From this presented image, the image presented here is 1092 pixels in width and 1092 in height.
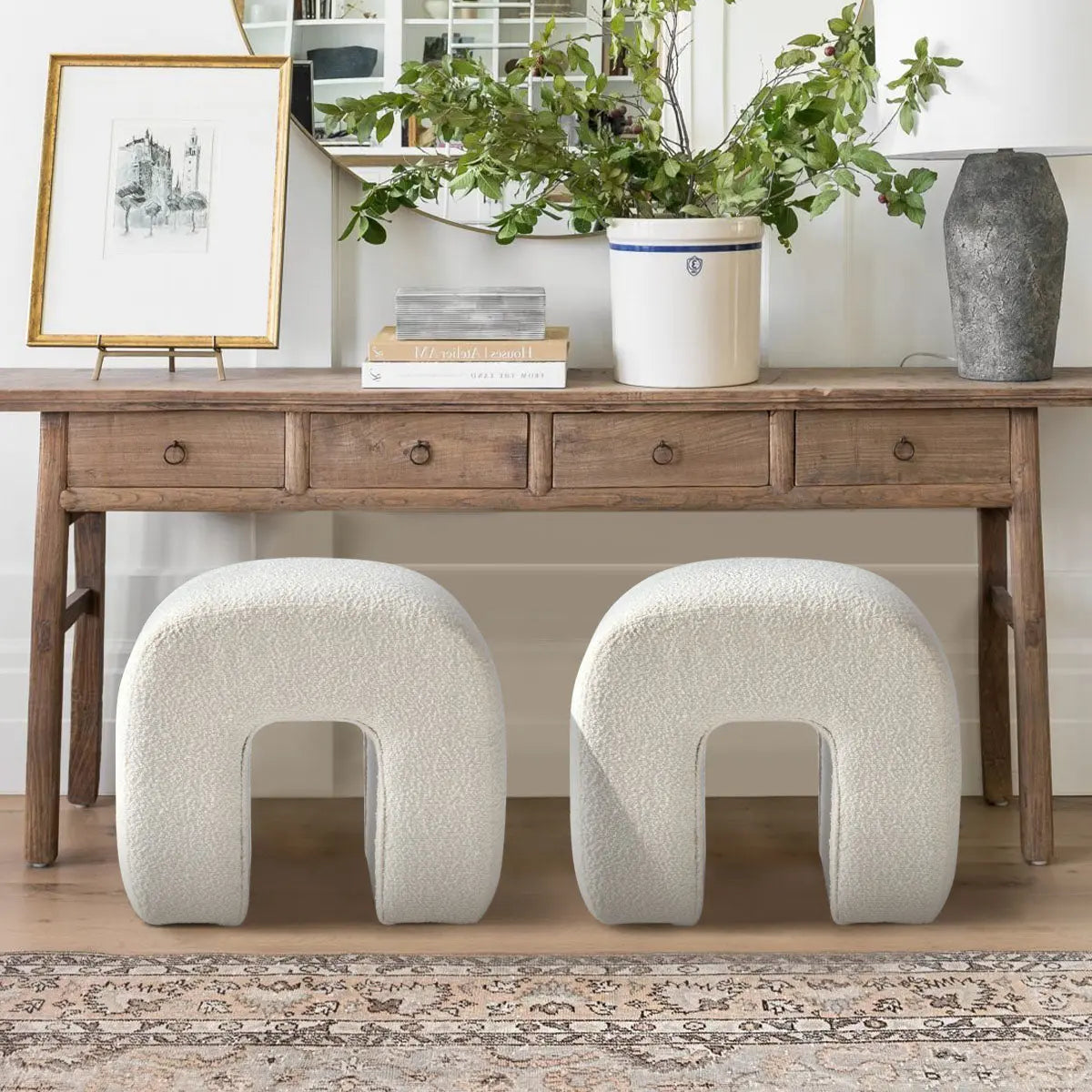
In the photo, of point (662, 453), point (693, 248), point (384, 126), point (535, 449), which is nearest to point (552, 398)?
point (535, 449)

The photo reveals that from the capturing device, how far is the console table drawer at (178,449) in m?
2.16

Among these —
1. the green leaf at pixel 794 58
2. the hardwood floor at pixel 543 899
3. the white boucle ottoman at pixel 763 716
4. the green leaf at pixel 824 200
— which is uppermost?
the green leaf at pixel 794 58

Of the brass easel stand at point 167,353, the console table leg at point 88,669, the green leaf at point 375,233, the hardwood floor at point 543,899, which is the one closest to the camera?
the hardwood floor at point 543,899

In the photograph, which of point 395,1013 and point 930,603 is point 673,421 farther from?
point 395,1013

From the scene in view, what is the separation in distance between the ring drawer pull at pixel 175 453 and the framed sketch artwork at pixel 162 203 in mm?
208

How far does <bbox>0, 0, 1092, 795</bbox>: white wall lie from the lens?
251 centimetres

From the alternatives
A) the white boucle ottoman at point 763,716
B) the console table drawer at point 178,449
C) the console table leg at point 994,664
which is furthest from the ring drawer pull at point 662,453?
the console table leg at point 994,664

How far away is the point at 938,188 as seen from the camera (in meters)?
2.49

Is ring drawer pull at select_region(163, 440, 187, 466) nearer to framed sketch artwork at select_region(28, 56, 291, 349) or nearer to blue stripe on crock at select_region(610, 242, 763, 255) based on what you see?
framed sketch artwork at select_region(28, 56, 291, 349)

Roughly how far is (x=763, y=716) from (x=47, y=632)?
113 cm

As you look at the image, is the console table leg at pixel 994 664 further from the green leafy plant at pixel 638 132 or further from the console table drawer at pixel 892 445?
the green leafy plant at pixel 638 132

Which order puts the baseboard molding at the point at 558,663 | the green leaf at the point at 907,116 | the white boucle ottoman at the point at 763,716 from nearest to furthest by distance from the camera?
1. the white boucle ottoman at the point at 763,716
2. the green leaf at the point at 907,116
3. the baseboard molding at the point at 558,663

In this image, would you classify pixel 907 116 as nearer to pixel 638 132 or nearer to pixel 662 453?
pixel 638 132

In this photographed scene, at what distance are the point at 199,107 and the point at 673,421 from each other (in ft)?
3.18
